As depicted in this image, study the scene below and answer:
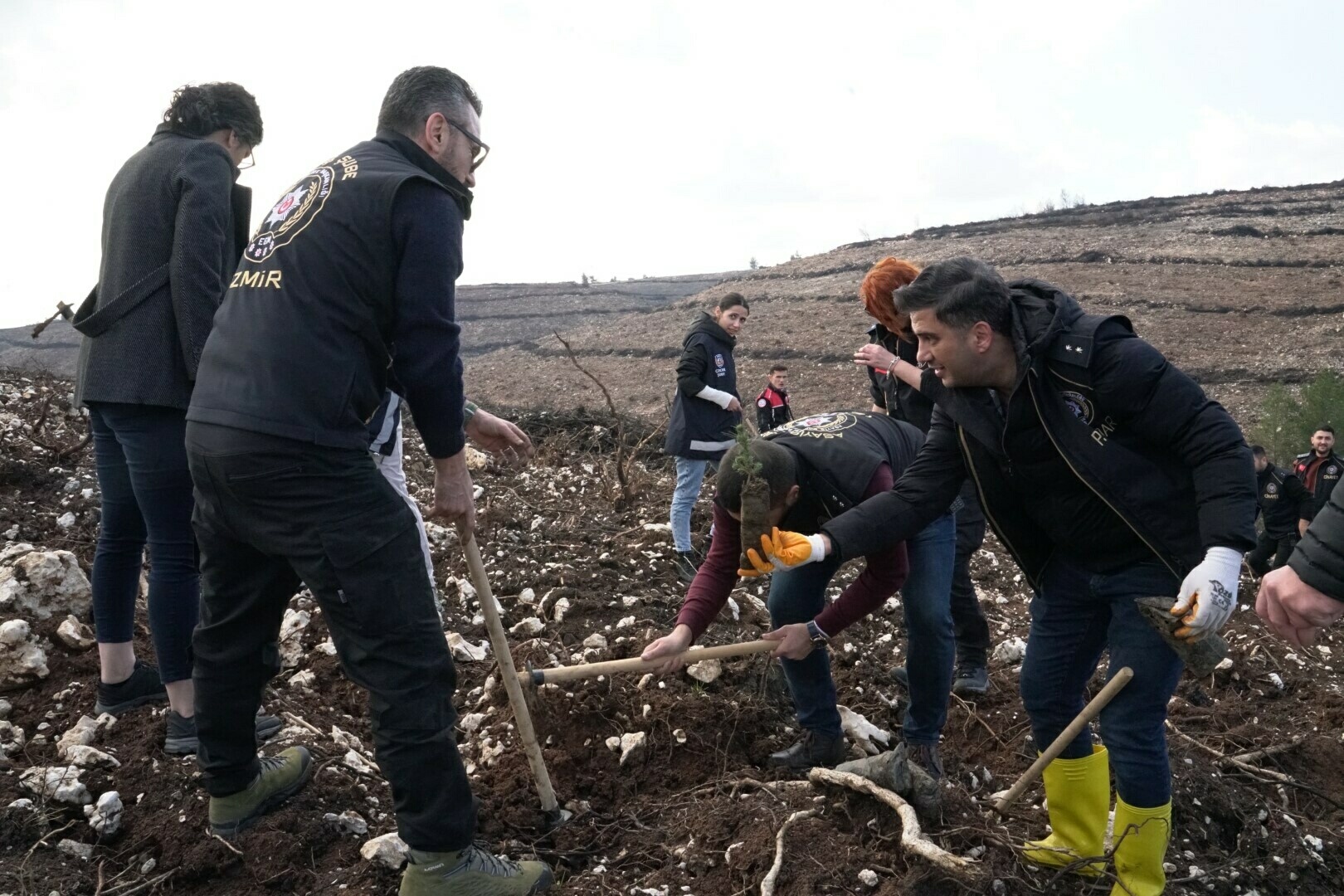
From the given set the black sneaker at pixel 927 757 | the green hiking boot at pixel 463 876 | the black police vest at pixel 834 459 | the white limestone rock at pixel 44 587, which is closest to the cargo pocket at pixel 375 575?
the green hiking boot at pixel 463 876

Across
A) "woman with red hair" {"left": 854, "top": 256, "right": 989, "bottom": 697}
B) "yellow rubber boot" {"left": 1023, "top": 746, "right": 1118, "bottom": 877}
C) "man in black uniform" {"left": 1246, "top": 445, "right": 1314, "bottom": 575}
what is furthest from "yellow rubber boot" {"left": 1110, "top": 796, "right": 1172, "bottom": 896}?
"man in black uniform" {"left": 1246, "top": 445, "right": 1314, "bottom": 575}

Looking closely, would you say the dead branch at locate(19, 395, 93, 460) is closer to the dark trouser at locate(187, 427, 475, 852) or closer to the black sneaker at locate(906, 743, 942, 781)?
the dark trouser at locate(187, 427, 475, 852)

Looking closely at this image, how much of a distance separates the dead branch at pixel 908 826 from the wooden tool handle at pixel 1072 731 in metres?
0.36

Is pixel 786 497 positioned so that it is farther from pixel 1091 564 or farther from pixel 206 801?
pixel 206 801

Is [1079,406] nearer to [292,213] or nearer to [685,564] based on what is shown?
[292,213]

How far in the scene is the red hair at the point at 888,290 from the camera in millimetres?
3877

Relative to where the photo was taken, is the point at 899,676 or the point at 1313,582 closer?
the point at 1313,582

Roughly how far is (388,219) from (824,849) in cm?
197

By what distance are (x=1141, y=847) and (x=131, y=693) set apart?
307 centimetres

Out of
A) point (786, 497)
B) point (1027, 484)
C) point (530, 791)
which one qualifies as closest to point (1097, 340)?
point (1027, 484)

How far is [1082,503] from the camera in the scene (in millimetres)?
2613

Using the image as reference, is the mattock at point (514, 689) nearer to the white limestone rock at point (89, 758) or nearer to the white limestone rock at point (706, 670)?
the white limestone rock at point (706, 670)

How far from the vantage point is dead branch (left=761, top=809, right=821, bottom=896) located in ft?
8.23

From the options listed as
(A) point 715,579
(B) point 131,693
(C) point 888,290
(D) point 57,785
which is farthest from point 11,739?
(C) point 888,290
